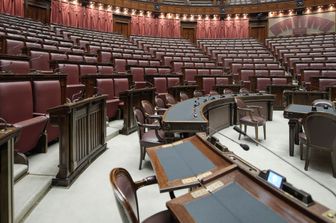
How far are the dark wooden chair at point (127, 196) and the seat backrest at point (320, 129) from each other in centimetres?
156

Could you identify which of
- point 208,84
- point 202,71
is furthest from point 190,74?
point 208,84

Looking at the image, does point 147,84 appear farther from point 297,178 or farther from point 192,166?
point 192,166

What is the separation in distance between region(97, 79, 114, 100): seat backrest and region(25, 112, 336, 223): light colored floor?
2.20ft

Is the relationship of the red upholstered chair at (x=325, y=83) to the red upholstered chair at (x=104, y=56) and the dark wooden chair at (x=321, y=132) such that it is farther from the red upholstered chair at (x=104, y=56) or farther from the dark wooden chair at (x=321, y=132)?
the red upholstered chair at (x=104, y=56)

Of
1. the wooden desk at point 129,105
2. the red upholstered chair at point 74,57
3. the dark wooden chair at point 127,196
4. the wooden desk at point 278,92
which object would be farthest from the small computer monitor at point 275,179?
the wooden desk at point 278,92

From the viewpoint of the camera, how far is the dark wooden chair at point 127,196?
599 mm

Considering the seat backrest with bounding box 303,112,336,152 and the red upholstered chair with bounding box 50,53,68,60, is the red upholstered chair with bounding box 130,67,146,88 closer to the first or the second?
the red upholstered chair with bounding box 50,53,68,60

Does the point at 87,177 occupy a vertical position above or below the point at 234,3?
below

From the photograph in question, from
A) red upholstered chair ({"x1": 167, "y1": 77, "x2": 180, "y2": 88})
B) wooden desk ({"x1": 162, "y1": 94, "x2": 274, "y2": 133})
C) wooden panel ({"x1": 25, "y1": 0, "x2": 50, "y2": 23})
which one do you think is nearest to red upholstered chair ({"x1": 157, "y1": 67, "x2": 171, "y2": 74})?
red upholstered chair ({"x1": 167, "y1": 77, "x2": 180, "y2": 88})

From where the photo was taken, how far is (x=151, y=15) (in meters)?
10.8

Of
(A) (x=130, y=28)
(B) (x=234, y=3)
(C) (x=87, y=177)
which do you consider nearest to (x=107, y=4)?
(A) (x=130, y=28)

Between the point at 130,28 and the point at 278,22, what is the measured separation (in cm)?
601

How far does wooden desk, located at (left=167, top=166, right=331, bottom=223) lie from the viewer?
0.60 m

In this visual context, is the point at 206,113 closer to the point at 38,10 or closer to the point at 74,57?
the point at 74,57
